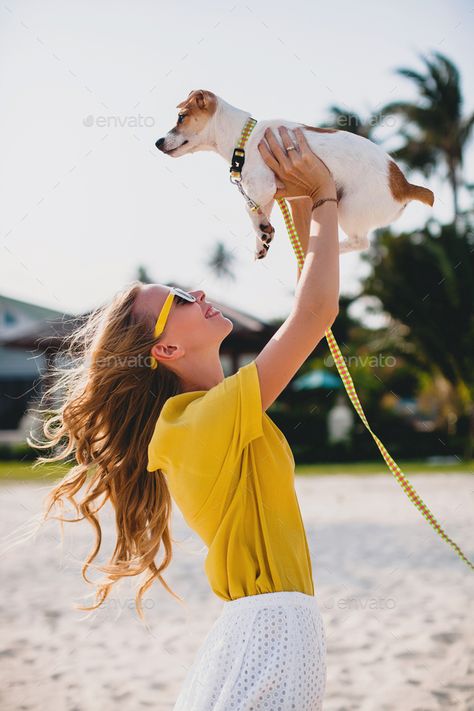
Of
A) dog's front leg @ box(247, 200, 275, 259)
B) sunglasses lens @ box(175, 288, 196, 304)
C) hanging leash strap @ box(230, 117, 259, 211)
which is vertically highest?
hanging leash strap @ box(230, 117, 259, 211)

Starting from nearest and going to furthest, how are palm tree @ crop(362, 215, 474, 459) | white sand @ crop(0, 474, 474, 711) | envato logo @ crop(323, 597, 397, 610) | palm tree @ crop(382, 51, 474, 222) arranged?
white sand @ crop(0, 474, 474, 711) < envato logo @ crop(323, 597, 397, 610) < palm tree @ crop(362, 215, 474, 459) < palm tree @ crop(382, 51, 474, 222)

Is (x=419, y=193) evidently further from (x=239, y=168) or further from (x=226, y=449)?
(x=226, y=449)

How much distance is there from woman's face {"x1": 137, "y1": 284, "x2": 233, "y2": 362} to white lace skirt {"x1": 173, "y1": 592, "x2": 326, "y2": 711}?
2.43 feet

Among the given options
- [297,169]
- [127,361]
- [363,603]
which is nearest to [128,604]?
[363,603]

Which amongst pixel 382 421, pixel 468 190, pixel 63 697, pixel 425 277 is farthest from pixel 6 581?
pixel 468 190

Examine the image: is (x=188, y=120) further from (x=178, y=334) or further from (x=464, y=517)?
(x=464, y=517)

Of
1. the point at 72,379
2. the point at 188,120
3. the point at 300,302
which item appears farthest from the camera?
the point at 72,379

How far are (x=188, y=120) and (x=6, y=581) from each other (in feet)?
20.2

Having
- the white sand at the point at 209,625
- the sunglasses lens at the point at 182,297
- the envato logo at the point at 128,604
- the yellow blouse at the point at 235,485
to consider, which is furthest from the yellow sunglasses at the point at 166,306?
the envato logo at the point at 128,604

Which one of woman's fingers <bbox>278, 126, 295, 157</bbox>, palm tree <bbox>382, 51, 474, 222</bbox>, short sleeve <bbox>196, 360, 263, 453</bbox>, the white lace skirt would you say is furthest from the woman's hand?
palm tree <bbox>382, 51, 474, 222</bbox>

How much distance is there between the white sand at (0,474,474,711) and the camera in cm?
419

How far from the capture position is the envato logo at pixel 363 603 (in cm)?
577

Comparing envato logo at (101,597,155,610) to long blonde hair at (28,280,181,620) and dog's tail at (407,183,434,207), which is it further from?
dog's tail at (407,183,434,207)

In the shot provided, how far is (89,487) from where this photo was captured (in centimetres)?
239
